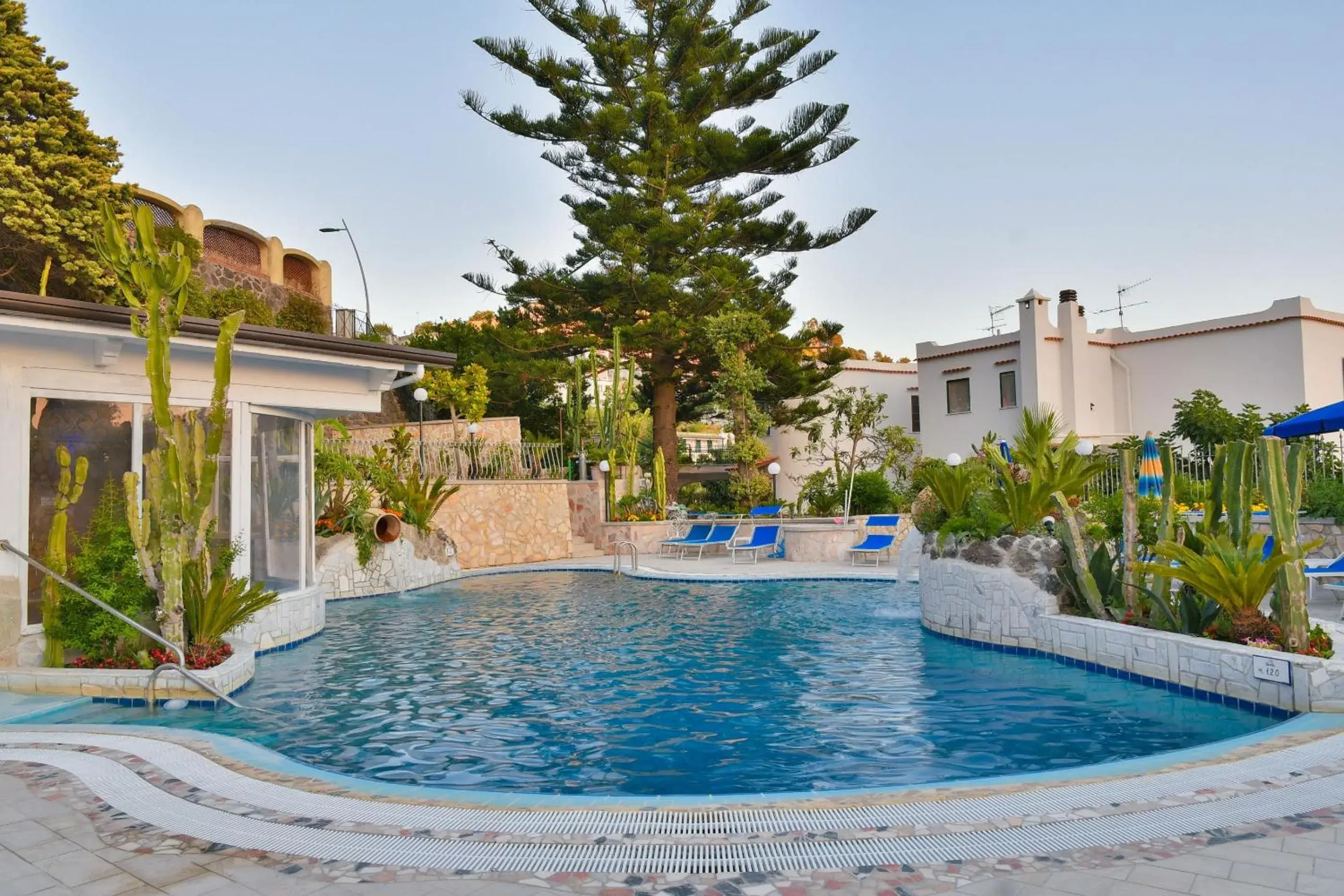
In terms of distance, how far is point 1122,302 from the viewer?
1096 inches

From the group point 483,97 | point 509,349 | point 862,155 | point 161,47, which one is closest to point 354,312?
point 509,349

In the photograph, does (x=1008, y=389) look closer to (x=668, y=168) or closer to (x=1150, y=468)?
(x=668, y=168)

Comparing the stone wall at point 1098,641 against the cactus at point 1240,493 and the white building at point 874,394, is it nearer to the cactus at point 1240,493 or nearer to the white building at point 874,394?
the cactus at point 1240,493

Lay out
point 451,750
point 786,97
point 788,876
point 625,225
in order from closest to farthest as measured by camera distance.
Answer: point 788,876 → point 451,750 → point 625,225 → point 786,97

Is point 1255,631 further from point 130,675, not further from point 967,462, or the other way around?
point 130,675

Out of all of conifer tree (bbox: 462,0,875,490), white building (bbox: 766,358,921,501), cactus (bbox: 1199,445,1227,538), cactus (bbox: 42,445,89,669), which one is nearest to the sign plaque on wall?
cactus (bbox: 1199,445,1227,538)

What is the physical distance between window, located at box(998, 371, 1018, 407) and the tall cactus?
22.7 metres

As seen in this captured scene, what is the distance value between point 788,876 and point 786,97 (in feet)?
89.8

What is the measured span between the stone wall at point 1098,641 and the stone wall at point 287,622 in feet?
21.3

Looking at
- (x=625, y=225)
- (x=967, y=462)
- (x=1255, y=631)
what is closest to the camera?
(x=1255, y=631)

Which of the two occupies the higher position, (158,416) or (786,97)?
(786,97)

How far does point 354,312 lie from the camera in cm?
2592

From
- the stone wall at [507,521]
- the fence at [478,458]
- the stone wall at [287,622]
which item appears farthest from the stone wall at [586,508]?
the stone wall at [287,622]

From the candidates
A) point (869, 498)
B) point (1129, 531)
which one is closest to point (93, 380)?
point (1129, 531)
